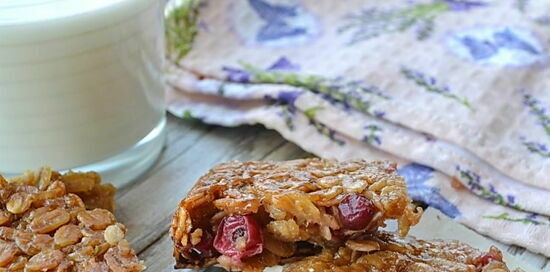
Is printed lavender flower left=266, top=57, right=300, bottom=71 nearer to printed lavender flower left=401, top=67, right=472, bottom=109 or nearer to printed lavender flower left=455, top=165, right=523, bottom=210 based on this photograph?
printed lavender flower left=401, top=67, right=472, bottom=109

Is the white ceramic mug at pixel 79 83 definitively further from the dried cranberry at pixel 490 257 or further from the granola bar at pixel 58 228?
the dried cranberry at pixel 490 257

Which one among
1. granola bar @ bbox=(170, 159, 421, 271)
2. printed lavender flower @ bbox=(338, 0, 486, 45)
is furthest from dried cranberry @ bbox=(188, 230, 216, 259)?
printed lavender flower @ bbox=(338, 0, 486, 45)

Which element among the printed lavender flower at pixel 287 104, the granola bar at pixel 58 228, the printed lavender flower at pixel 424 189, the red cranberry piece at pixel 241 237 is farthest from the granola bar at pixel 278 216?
the printed lavender flower at pixel 287 104

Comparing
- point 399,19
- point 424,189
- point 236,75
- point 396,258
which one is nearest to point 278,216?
point 396,258

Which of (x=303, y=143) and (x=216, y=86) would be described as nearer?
(x=303, y=143)

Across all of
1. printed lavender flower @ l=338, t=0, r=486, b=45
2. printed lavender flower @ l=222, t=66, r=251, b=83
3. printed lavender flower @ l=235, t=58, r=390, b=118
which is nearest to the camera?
printed lavender flower @ l=235, t=58, r=390, b=118

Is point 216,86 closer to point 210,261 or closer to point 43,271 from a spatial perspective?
point 210,261

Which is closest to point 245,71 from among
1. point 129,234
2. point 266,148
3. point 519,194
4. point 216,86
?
point 216,86
